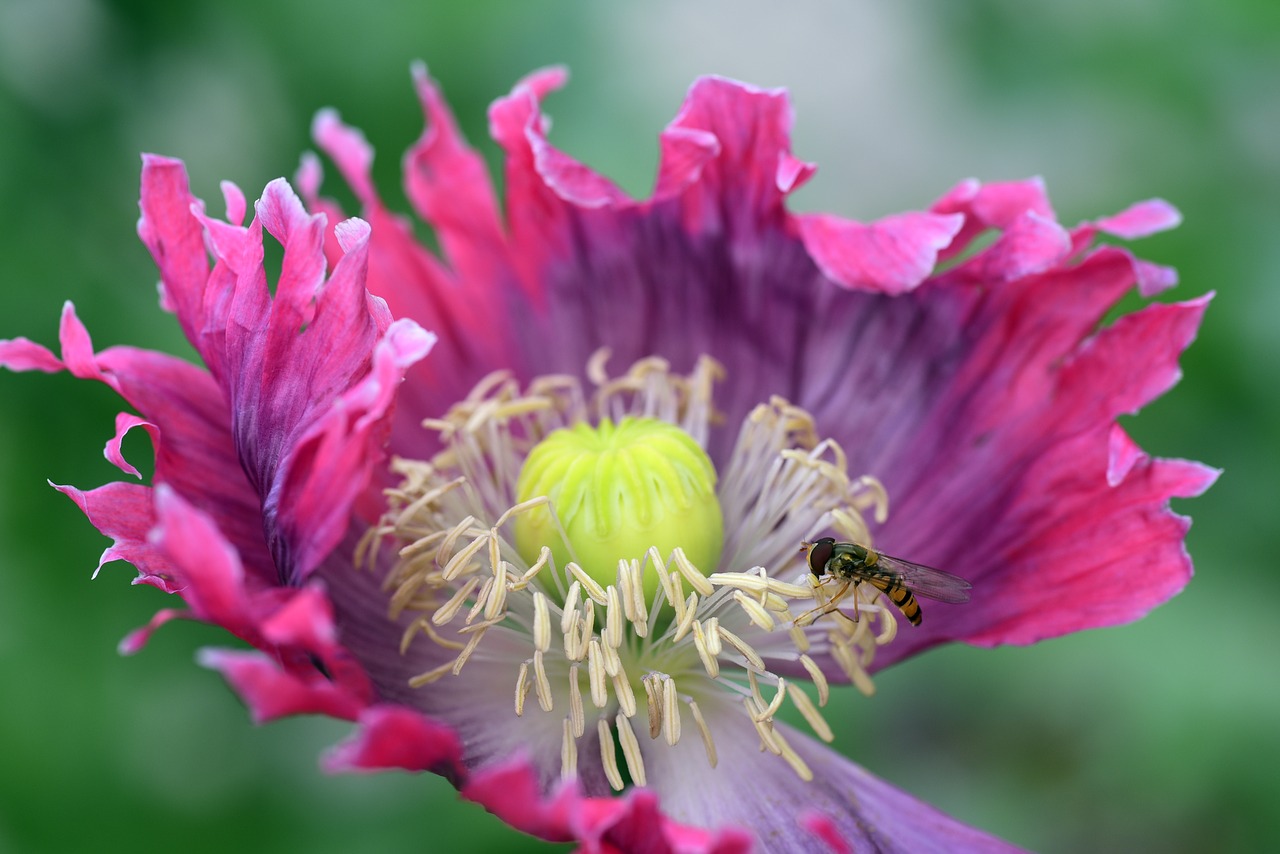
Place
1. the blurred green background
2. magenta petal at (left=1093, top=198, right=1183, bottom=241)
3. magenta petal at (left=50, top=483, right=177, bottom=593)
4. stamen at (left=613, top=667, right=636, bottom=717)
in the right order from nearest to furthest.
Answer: magenta petal at (left=50, top=483, right=177, bottom=593), stamen at (left=613, top=667, right=636, bottom=717), magenta petal at (left=1093, top=198, right=1183, bottom=241), the blurred green background

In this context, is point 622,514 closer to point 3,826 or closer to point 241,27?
point 3,826

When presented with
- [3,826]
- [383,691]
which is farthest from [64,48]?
[383,691]

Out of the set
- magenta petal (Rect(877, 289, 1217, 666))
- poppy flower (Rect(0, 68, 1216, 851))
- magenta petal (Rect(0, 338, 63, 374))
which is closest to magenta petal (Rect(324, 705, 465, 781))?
poppy flower (Rect(0, 68, 1216, 851))

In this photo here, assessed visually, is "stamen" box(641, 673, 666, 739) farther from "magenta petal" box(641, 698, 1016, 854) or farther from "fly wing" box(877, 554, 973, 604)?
"fly wing" box(877, 554, 973, 604)

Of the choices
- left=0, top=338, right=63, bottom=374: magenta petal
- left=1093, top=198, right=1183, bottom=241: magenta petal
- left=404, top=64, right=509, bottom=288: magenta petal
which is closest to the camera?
left=0, top=338, right=63, bottom=374: magenta petal

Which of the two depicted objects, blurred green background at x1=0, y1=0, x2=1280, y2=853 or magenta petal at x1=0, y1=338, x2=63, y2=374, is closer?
magenta petal at x1=0, y1=338, x2=63, y2=374

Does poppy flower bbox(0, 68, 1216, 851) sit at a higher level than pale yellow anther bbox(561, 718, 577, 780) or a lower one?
higher
